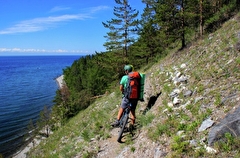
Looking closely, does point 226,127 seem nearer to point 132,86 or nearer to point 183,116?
point 183,116

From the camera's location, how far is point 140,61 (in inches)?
1220

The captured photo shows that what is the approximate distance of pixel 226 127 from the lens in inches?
179

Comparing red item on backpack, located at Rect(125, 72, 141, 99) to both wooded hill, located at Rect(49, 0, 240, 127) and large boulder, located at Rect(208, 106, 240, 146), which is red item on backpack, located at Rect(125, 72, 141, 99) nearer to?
large boulder, located at Rect(208, 106, 240, 146)

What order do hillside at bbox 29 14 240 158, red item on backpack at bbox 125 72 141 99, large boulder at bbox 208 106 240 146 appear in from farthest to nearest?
red item on backpack at bbox 125 72 141 99 → hillside at bbox 29 14 240 158 → large boulder at bbox 208 106 240 146

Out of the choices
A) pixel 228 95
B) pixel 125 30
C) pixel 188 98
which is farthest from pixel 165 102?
pixel 125 30

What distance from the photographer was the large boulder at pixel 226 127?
4.38 m

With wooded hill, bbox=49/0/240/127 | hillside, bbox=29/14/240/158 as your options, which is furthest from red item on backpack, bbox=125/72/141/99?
wooded hill, bbox=49/0/240/127

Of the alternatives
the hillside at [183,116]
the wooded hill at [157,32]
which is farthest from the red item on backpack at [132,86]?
the wooded hill at [157,32]

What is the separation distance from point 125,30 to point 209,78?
21219mm

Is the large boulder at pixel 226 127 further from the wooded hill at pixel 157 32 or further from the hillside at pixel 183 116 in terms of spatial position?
the wooded hill at pixel 157 32

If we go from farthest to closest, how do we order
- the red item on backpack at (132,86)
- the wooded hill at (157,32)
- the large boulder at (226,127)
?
the wooded hill at (157,32) < the red item on backpack at (132,86) < the large boulder at (226,127)

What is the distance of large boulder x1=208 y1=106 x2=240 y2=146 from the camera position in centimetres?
438

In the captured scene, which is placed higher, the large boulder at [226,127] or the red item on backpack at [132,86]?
the red item on backpack at [132,86]

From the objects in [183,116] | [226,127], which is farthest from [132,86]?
[226,127]
